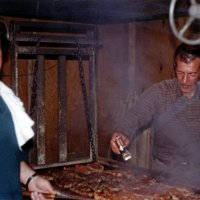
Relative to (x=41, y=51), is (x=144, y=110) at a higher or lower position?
lower

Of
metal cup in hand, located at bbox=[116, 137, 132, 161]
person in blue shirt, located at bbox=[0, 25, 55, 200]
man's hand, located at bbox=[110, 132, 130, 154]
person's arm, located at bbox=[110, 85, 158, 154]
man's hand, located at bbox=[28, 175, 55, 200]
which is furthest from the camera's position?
person's arm, located at bbox=[110, 85, 158, 154]

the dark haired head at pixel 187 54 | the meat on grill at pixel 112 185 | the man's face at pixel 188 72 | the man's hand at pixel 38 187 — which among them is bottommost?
the meat on grill at pixel 112 185

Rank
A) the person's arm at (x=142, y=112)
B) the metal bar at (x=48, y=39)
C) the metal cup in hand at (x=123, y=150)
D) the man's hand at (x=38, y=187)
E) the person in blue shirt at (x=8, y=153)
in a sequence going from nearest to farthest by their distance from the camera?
the person in blue shirt at (x=8, y=153) < the man's hand at (x=38, y=187) < the metal cup in hand at (x=123, y=150) < the metal bar at (x=48, y=39) < the person's arm at (x=142, y=112)

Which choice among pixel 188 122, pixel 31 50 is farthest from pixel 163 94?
pixel 31 50

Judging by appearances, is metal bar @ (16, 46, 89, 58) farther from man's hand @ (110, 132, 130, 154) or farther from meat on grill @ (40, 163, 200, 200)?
meat on grill @ (40, 163, 200, 200)

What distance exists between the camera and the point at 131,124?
533cm

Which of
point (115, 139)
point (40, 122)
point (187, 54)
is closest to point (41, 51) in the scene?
point (40, 122)

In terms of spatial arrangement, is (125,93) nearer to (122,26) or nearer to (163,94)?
(122,26)

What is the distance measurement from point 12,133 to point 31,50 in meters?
2.48

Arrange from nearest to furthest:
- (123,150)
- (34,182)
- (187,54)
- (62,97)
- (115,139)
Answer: (34,182)
(123,150)
(115,139)
(187,54)
(62,97)

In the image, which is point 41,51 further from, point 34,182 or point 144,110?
point 34,182

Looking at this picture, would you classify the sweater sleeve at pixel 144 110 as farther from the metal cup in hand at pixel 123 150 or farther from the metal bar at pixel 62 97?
the metal bar at pixel 62 97

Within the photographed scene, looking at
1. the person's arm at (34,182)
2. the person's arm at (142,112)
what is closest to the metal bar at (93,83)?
the person's arm at (142,112)

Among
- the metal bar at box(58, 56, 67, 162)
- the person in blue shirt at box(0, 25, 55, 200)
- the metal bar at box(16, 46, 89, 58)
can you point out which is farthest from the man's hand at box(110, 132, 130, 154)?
the person in blue shirt at box(0, 25, 55, 200)
